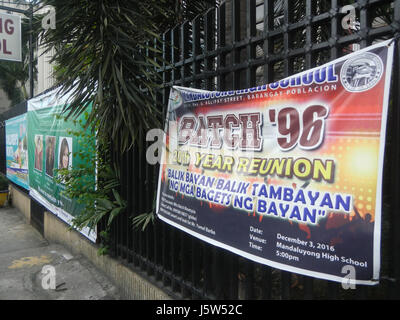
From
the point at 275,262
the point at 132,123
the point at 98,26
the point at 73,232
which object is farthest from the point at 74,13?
the point at 73,232

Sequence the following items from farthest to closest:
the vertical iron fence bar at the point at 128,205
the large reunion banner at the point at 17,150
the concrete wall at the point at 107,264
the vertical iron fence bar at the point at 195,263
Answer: the large reunion banner at the point at 17,150
the vertical iron fence bar at the point at 128,205
the concrete wall at the point at 107,264
the vertical iron fence bar at the point at 195,263

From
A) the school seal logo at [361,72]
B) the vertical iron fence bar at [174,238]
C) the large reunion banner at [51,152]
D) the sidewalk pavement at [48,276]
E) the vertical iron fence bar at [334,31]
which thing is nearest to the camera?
the school seal logo at [361,72]

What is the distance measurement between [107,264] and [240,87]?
10.4 feet

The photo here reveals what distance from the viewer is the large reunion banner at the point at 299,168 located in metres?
1.75

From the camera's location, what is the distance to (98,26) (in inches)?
128

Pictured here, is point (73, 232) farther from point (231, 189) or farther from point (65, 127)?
point (231, 189)

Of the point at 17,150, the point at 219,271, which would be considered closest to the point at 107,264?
the point at 219,271

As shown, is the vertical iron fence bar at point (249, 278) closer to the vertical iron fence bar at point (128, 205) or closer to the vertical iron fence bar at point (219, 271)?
the vertical iron fence bar at point (219, 271)

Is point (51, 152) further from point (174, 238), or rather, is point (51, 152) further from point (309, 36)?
point (309, 36)

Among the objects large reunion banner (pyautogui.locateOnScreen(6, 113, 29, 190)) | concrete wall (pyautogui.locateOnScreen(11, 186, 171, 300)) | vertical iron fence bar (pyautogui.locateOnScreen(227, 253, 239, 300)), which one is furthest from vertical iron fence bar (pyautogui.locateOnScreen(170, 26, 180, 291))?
large reunion banner (pyautogui.locateOnScreen(6, 113, 29, 190))

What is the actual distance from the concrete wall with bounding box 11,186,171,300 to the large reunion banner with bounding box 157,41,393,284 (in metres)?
1.29

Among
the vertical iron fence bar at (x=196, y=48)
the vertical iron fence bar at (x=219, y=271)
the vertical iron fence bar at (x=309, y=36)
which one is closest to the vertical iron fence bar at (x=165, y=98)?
the vertical iron fence bar at (x=196, y=48)

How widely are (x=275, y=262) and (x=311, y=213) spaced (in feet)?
1.41

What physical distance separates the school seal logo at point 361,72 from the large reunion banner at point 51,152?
4.10m
